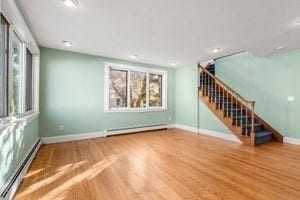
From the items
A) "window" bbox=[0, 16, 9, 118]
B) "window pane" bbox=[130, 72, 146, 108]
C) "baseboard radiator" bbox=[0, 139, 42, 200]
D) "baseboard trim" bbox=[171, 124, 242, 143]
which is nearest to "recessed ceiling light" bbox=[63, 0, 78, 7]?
"window" bbox=[0, 16, 9, 118]

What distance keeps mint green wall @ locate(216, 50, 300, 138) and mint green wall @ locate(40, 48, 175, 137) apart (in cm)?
389

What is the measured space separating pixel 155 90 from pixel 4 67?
14.9ft

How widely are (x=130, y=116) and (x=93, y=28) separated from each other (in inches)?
120

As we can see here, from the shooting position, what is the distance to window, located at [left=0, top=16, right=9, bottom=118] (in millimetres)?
1979

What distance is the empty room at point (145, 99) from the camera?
209 centimetres

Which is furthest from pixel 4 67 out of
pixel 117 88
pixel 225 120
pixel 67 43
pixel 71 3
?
pixel 225 120

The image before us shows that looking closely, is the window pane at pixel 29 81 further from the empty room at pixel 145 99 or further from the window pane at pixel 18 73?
the window pane at pixel 18 73

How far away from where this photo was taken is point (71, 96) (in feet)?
14.0

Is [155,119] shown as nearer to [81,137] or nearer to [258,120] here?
[81,137]

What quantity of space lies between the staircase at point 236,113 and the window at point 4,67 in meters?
4.73

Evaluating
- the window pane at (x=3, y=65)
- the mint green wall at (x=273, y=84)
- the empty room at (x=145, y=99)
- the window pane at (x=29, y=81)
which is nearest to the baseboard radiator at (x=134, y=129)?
the empty room at (x=145, y=99)

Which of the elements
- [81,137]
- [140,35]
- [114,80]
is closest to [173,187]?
[140,35]

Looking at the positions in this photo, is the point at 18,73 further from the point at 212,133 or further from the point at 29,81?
the point at 212,133

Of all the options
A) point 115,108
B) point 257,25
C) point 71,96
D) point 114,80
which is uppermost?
point 257,25
